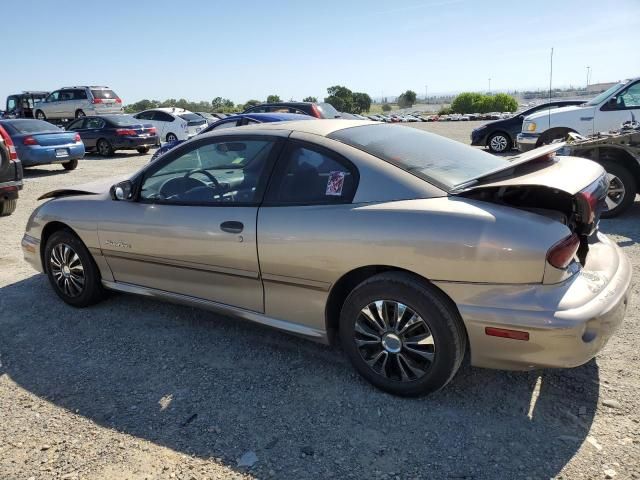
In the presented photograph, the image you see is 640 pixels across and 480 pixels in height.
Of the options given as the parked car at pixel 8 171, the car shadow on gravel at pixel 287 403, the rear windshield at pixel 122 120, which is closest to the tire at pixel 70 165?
the rear windshield at pixel 122 120

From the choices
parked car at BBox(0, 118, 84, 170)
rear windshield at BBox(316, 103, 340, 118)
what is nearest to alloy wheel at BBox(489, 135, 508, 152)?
rear windshield at BBox(316, 103, 340, 118)

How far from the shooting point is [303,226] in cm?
302

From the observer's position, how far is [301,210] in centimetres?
306

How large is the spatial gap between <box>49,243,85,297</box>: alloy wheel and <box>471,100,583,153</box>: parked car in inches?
491

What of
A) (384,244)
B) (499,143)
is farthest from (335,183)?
(499,143)

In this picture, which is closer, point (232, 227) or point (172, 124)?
point (232, 227)

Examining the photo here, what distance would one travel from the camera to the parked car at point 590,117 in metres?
9.39

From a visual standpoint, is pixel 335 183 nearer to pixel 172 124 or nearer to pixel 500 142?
pixel 500 142

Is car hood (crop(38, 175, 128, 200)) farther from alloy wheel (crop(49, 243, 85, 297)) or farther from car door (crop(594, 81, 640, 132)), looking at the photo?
car door (crop(594, 81, 640, 132))

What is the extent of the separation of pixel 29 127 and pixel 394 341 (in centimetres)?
1247

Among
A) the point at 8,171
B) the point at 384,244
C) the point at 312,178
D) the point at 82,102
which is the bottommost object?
the point at 384,244

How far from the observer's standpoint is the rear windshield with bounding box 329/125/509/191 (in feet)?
9.77

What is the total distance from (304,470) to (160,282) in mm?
1919

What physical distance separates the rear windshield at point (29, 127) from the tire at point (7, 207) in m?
4.81
